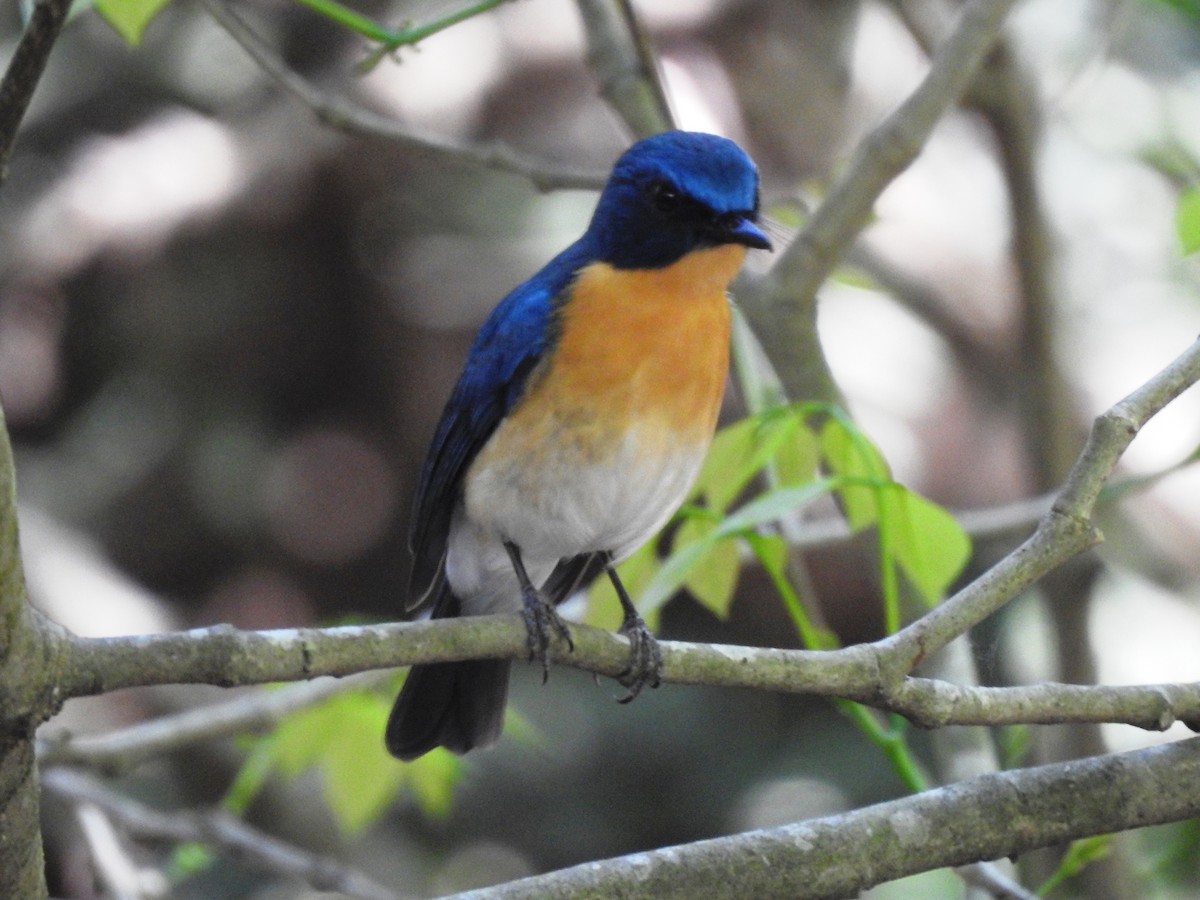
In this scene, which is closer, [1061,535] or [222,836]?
[1061,535]

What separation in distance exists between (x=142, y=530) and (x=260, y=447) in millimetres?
559

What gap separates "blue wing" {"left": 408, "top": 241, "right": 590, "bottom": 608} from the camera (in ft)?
10.4

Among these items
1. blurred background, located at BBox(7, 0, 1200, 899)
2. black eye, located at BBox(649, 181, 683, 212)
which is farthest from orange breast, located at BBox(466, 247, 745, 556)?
blurred background, located at BBox(7, 0, 1200, 899)

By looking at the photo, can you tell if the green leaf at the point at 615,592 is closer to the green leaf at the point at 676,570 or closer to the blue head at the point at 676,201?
the green leaf at the point at 676,570

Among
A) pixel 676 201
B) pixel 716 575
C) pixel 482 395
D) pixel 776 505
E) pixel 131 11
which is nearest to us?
pixel 776 505

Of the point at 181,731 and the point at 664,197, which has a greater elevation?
the point at 664,197

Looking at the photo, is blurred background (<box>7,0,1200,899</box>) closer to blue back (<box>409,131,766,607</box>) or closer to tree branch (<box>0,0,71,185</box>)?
blue back (<box>409,131,766,607</box>)

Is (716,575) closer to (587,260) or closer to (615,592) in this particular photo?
(615,592)

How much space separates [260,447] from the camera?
587cm

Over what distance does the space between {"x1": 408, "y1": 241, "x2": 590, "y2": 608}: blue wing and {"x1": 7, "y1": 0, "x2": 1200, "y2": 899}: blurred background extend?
1.91 metres

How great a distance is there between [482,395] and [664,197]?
22.0 inches

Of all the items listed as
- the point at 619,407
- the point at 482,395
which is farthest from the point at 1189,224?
the point at 482,395

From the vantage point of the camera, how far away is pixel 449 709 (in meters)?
3.31

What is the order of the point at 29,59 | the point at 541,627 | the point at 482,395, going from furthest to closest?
the point at 482,395, the point at 541,627, the point at 29,59
